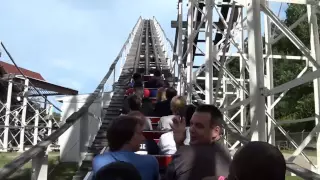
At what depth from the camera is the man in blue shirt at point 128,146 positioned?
95.2 inches

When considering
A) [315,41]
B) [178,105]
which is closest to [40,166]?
[178,105]

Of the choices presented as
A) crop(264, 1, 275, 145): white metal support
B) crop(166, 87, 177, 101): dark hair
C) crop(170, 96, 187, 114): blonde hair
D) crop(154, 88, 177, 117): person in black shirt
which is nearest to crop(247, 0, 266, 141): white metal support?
crop(170, 96, 187, 114): blonde hair

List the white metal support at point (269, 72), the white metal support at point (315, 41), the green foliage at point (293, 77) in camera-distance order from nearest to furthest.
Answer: the white metal support at point (315, 41) → the white metal support at point (269, 72) → the green foliage at point (293, 77)

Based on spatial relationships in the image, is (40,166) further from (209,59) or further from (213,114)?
(209,59)

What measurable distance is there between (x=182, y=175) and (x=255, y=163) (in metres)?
1.04

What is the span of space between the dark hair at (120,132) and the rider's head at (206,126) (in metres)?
0.40

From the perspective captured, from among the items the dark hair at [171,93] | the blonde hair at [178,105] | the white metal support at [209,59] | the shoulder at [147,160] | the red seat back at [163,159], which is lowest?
the red seat back at [163,159]

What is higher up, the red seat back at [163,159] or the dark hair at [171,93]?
the dark hair at [171,93]

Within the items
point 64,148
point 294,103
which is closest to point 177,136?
point 64,148

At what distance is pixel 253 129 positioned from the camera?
16.7 feet

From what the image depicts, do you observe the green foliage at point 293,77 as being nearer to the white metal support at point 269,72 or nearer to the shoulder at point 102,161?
the white metal support at point 269,72

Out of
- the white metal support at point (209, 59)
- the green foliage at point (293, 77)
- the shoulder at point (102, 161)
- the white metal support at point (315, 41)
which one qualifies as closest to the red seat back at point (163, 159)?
the shoulder at point (102, 161)

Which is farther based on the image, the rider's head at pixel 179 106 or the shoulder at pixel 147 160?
the rider's head at pixel 179 106

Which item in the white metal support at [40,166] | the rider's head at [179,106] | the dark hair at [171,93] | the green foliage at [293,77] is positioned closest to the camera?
the white metal support at [40,166]
